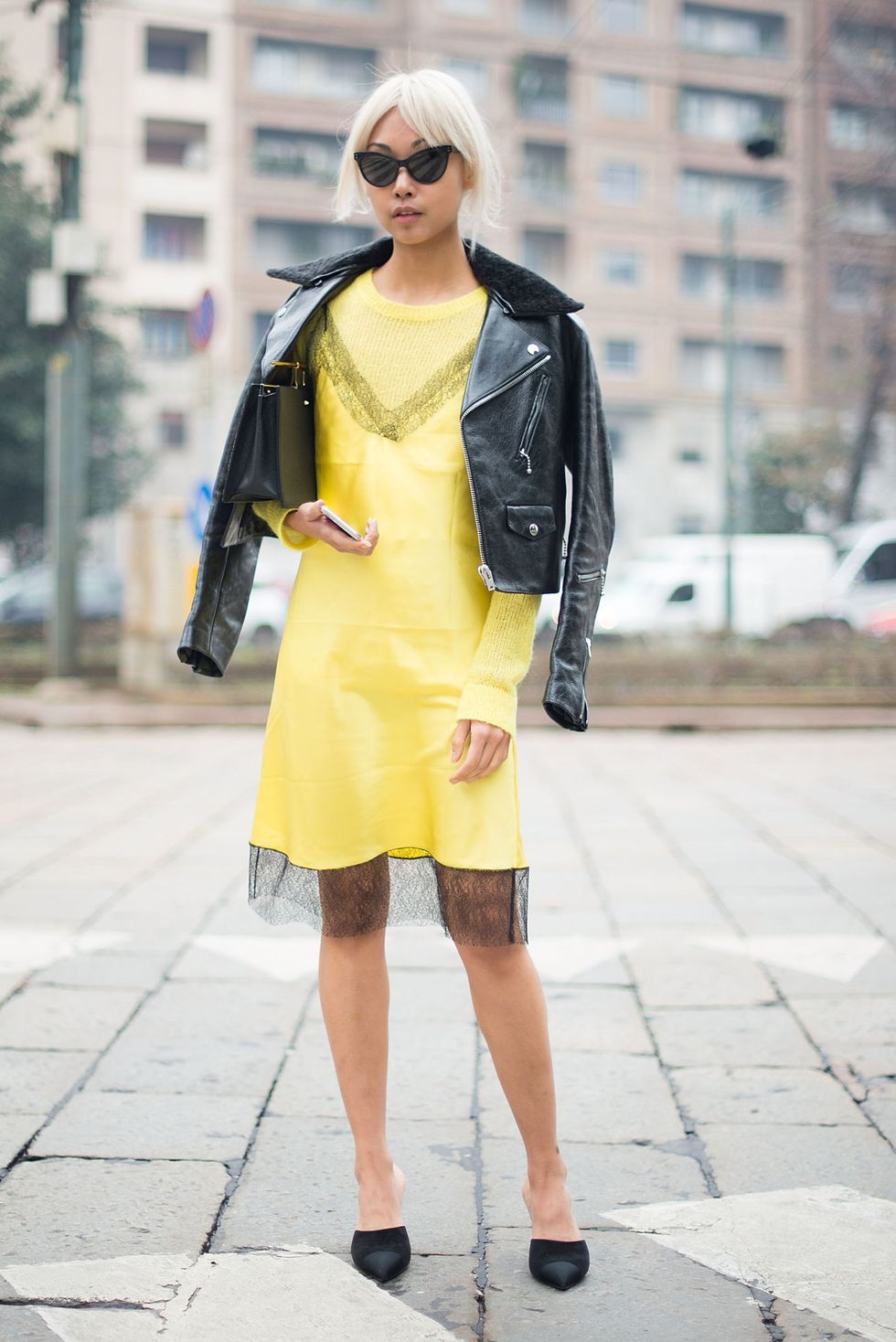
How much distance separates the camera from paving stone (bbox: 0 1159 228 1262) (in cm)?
228

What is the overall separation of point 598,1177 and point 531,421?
1.36 m

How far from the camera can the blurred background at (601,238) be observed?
22.6 meters

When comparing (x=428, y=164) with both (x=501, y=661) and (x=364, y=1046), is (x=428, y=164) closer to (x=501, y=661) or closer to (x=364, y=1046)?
(x=501, y=661)

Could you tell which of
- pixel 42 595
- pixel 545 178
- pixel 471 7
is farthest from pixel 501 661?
pixel 471 7

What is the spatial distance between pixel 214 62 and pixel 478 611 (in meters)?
42.2

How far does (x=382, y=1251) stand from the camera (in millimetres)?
2184

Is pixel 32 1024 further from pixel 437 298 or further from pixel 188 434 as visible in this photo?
pixel 188 434

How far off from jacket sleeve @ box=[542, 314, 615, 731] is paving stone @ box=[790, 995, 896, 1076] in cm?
149

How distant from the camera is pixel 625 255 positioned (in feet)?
134

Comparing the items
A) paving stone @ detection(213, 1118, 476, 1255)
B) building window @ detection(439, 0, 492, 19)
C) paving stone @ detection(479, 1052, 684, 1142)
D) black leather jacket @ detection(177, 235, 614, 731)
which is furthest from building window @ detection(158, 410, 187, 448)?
black leather jacket @ detection(177, 235, 614, 731)

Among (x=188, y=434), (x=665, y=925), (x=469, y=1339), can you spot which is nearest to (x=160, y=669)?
(x=665, y=925)

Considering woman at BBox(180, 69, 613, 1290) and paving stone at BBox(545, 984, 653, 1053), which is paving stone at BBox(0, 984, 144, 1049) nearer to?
paving stone at BBox(545, 984, 653, 1053)

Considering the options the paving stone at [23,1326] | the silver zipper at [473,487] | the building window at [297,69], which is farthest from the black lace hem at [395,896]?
the building window at [297,69]

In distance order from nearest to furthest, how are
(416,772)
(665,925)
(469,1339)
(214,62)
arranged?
1. (469,1339)
2. (416,772)
3. (665,925)
4. (214,62)
